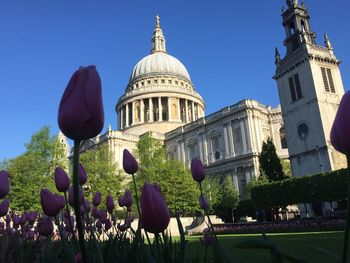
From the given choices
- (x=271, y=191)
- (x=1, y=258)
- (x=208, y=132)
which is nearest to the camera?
(x=1, y=258)

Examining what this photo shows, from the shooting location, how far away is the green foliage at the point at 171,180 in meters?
38.1

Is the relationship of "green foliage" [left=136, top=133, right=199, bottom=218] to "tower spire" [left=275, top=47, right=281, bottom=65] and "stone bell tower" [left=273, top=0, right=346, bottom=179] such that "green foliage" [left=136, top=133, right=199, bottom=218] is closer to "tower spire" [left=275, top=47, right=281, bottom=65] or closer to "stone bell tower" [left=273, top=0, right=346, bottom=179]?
"stone bell tower" [left=273, top=0, right=346, bottom=179]

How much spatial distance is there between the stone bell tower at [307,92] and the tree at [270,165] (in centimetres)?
178

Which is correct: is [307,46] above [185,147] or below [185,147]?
above

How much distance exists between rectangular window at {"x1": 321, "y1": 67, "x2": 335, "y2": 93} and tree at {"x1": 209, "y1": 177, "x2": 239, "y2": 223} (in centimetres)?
1766

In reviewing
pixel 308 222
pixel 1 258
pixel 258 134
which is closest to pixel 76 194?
pixel 1 258

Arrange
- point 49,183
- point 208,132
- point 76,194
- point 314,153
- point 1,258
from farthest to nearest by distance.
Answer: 1. point 208,132
2. point 314,153
3. point 49,183
4. point 1,258
5. point 76,194

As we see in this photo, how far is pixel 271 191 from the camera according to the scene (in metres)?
30.5

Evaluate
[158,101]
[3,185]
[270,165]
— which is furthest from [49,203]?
[158,101]

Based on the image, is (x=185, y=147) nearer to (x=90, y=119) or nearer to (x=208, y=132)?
A: (x=208, y=132)

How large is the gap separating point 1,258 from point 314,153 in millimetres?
38552

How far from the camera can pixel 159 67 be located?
85.7m

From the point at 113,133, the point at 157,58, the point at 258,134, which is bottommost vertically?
the point at 258,134

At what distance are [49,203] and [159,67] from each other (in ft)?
279
